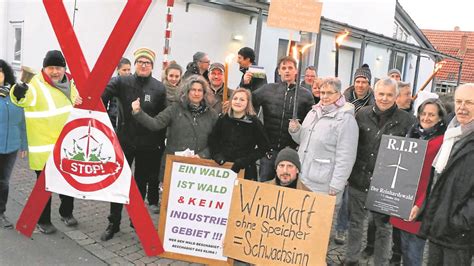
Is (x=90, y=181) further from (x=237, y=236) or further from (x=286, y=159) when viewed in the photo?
(x=286, y=159)

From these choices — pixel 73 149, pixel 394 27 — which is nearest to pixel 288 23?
pixel 73 149

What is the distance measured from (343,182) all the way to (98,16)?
24.3 feet

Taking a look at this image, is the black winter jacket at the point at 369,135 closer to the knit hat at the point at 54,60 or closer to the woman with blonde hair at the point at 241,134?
the woman with blonde hair at the point at 241,134

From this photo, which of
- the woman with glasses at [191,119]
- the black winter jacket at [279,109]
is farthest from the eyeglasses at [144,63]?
the black winter jacket at [279,109]

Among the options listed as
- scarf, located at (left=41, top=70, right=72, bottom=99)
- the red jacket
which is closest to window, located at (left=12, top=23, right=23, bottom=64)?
scarf, located at (left=41, top=70, right=72, bottom=99)

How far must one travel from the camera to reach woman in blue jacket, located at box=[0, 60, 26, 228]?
14.8ft

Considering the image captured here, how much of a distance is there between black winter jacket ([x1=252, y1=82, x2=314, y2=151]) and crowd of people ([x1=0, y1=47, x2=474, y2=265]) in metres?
0.01

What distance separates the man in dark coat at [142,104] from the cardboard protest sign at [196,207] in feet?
2.21

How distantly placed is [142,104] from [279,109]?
1434 mm

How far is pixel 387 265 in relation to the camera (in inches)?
172

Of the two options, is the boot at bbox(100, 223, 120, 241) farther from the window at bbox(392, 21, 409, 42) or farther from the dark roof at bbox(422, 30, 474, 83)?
the dark roof at bbox(422, 30, 474, 83)

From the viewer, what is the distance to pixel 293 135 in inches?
160

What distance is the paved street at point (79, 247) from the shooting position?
406 centimetres

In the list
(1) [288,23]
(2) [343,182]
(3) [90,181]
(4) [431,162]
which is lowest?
(3) [90,181]
